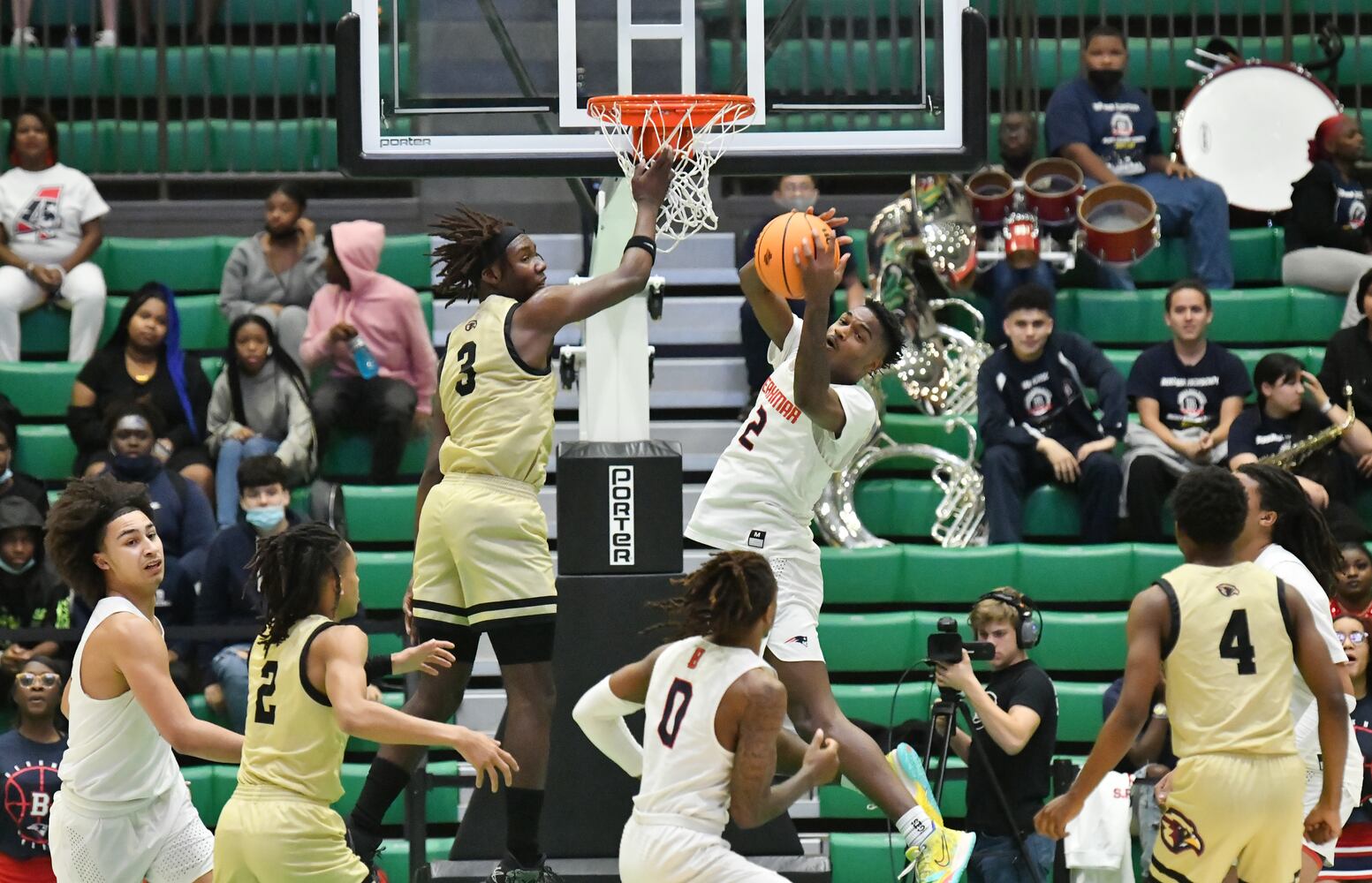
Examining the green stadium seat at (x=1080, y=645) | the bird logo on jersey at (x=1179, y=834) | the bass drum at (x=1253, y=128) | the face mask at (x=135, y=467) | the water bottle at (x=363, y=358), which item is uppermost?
the bass drum at (x=1253, y=128)

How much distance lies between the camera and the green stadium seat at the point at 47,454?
9594 millimetres

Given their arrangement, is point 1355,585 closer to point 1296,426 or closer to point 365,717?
point 1296,426

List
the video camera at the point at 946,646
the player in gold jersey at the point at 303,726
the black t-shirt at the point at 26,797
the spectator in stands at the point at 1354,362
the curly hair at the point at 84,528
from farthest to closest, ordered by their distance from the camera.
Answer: the spectator in stands at the point at 1354,362 < the black t-shirt at the point at 26,797 < the video camera at the point at 946,646 < the curly hair at the point at 84,528 < the player in gold jersey at the point at 303,726

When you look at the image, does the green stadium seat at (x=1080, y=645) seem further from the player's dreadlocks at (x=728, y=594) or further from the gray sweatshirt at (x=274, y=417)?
the player's dreadlocks at (x=728, y=594)

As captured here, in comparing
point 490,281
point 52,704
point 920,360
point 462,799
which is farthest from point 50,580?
point 920,360

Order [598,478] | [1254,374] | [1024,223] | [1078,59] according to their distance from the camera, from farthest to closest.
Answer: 1. [1078,59]
2. [1024,223]
3. [1254,374]
4. [598,478]

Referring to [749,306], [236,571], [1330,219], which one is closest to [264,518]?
[236,571]

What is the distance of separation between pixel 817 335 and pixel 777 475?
1.81 ft

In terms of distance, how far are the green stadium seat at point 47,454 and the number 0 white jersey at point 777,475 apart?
465 cm

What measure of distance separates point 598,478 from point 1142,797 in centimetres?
234

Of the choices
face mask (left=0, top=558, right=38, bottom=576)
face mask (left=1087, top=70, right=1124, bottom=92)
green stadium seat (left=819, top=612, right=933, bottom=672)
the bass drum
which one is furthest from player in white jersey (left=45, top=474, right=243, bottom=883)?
the bass drum

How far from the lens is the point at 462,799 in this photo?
8383mm

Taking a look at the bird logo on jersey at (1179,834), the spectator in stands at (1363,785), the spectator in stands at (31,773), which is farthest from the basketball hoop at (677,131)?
the spectator in stands at (31,773)

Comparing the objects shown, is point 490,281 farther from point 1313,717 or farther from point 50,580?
point 50,580
